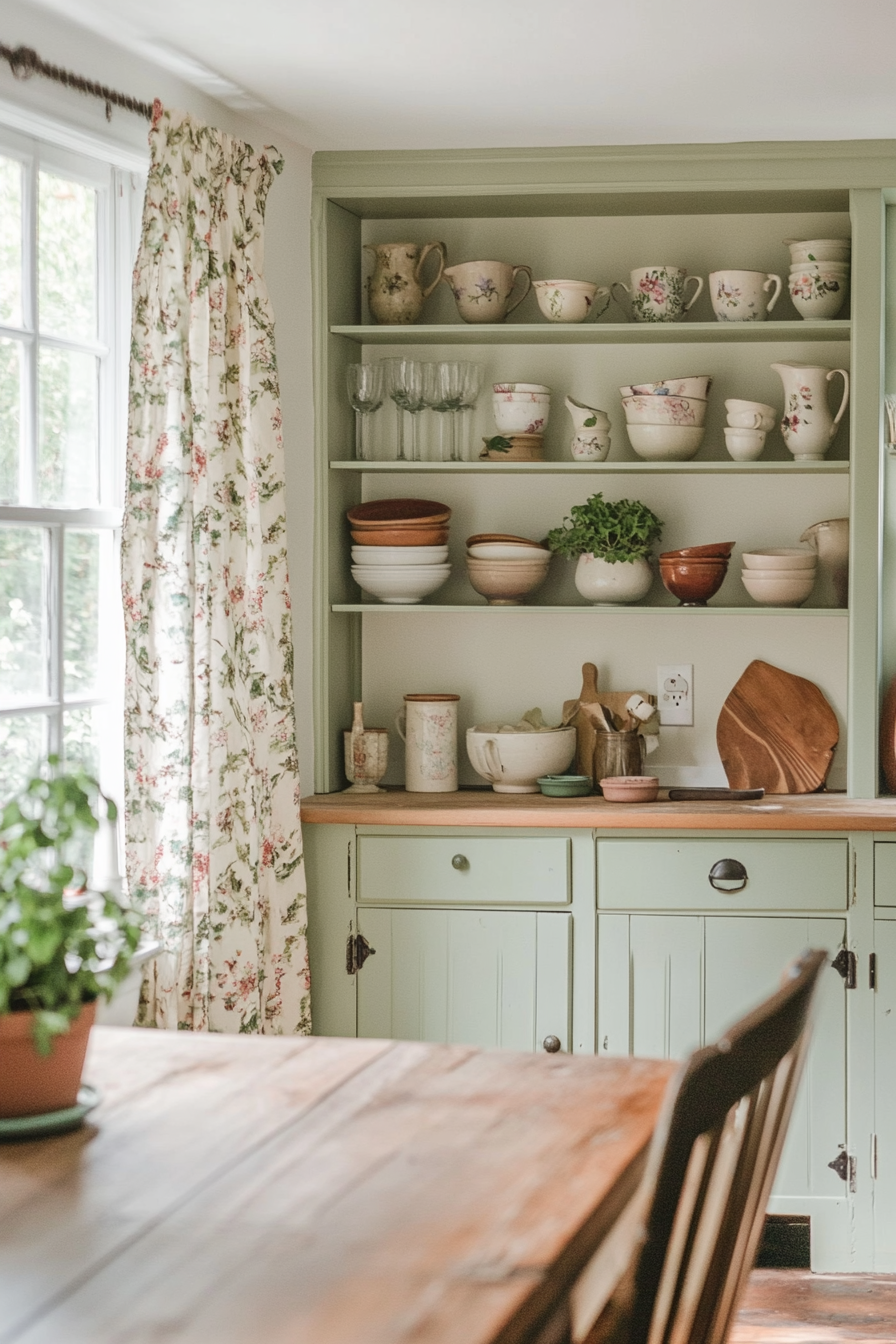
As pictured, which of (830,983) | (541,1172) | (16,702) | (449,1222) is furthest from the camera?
(830,983)

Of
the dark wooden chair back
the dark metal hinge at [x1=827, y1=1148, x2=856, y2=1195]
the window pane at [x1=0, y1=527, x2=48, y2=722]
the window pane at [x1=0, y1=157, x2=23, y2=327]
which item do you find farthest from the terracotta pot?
the dark metal hinge at [x1=827, y1=1148, x2=856, y2=1195]

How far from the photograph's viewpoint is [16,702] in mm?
2625

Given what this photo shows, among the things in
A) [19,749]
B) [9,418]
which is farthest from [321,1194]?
[9,418]

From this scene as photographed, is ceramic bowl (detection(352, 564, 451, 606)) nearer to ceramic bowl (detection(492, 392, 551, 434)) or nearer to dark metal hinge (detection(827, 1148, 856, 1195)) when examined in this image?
ceramic bowl (detection(492, 392, 551, 434))

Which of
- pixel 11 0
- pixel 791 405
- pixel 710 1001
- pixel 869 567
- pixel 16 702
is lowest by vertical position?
pixel 710 1001

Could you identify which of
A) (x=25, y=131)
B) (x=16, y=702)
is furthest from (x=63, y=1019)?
(x=25, y=131)

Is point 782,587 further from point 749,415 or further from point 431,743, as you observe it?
point 431,743

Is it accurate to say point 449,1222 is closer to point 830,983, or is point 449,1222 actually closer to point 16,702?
point 16,702

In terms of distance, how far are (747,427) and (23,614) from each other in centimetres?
183

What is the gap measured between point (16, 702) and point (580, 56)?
1669 millimetres

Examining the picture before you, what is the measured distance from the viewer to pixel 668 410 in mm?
3500

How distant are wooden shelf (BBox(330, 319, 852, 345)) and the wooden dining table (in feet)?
7.48

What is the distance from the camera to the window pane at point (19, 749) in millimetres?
2576

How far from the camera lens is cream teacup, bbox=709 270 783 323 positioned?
3.47 metres
